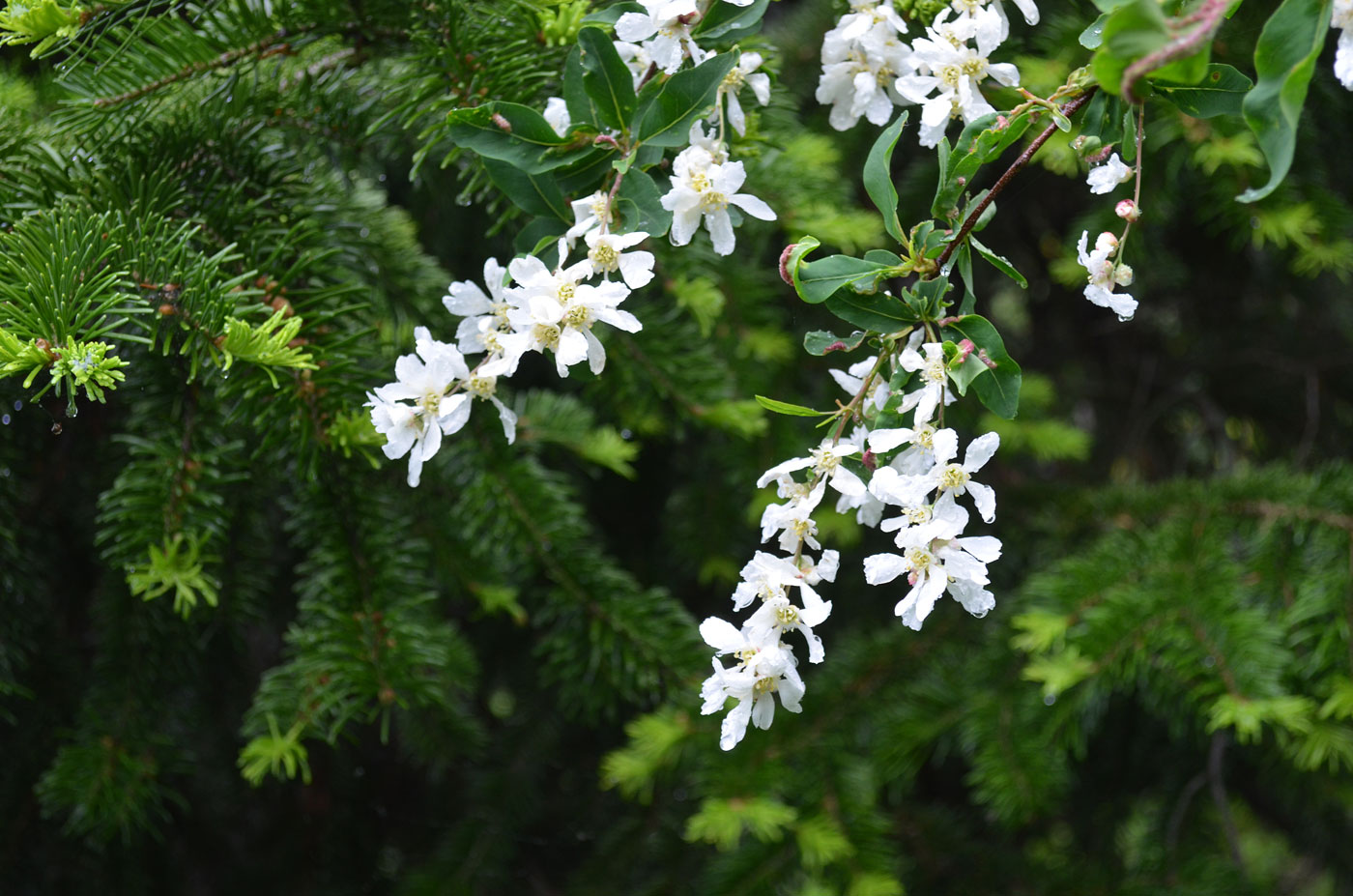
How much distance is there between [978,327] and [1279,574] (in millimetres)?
922

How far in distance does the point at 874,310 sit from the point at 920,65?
0.20 m

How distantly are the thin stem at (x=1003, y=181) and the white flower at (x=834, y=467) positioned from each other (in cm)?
12

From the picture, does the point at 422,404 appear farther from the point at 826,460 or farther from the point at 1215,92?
the point at 1215,92

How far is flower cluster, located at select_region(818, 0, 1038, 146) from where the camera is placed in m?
0.61

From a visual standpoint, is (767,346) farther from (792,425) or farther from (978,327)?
(978,327)

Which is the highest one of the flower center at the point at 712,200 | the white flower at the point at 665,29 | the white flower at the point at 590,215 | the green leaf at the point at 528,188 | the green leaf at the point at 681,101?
the white flower at the point at 665,29

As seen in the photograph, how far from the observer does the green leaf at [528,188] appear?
0.61 metres

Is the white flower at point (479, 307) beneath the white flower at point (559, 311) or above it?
beneath

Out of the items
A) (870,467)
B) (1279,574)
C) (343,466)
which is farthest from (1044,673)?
(343,466)

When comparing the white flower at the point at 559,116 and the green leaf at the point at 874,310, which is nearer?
the green leaf at the point at 874,310

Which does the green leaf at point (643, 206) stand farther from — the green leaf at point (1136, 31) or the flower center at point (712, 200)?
the green leaf at point (1136, 31)

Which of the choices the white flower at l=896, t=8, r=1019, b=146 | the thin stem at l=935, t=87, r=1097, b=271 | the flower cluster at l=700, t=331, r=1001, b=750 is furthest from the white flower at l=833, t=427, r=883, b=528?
the white flower at l=896, t=8, r=1019, b=146

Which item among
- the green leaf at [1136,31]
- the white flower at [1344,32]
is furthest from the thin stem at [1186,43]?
the white flower at [1344,32]

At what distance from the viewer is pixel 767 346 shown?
1276 mm
